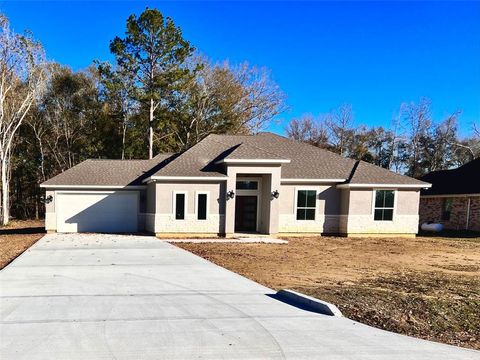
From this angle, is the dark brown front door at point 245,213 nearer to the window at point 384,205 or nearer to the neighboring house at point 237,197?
the neighboring house at point 237,197

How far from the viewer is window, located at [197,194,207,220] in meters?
18.0

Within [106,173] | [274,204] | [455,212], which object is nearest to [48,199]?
[106,173]

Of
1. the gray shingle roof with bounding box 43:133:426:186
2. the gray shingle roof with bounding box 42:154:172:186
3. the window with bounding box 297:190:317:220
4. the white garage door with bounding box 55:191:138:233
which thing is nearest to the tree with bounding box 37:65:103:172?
the gray shingle roof with bounding box 42:154:172:186

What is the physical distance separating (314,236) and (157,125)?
16432mm

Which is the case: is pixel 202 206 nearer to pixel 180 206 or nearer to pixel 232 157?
pixel 180 206

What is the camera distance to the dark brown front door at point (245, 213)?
1984 centimetres

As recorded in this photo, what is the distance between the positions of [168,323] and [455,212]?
2531 centimetres

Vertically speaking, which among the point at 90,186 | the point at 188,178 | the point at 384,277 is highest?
the point at 188,178

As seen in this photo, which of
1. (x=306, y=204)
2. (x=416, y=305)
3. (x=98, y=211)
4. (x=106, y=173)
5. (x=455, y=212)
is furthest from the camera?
(x=455, y=212)

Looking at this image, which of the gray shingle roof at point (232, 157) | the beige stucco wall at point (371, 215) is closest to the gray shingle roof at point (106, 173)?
the gray shingle roof at point (232, 157)

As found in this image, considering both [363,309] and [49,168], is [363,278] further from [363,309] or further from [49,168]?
[49,168]

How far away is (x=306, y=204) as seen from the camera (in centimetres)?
1953

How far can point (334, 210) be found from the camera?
19.9m

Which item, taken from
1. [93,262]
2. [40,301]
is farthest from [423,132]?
[40,301]
